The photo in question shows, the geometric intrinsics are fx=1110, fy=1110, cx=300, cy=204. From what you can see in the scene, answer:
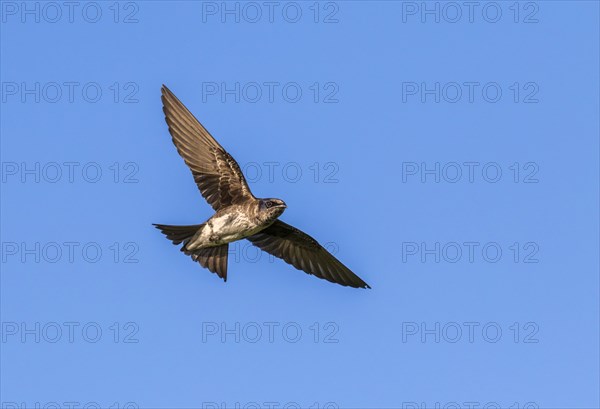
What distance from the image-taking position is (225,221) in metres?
15.4

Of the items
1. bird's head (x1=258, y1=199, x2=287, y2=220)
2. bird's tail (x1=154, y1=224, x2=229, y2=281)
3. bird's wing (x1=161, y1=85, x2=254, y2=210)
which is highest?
bird's wing (x1=161, y1=85, x2=254, y2=210)

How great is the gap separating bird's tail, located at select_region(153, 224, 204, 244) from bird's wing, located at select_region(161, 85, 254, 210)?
1.81 feet

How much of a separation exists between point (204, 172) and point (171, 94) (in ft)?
4.13

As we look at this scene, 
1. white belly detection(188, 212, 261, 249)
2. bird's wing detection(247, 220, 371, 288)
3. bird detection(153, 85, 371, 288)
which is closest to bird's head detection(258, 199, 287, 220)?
bird detection(153, 85, 371, 288)

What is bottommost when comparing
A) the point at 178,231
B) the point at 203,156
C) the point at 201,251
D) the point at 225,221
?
the point at 201,251

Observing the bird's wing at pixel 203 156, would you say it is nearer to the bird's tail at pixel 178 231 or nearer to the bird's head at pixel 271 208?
the bird's tail at pixel 178 231

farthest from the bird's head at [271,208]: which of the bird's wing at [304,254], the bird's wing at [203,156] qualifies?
the bird's wing at [304,254]

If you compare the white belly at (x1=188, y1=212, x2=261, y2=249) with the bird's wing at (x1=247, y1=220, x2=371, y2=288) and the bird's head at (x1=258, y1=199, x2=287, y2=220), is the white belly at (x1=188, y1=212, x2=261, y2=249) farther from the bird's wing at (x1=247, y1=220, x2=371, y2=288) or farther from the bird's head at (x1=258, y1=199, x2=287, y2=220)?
the bird's wing at (x1=247, y1=220, x2=371, y2=288)

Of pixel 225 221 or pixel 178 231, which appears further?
pixel 178 231

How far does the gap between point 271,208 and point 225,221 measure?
2.63 feet

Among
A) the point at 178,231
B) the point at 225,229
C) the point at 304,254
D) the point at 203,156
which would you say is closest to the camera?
the point at 225,229

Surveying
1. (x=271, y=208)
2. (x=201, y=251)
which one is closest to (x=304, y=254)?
(x=201, y=251)

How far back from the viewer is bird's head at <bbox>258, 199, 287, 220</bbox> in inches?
588

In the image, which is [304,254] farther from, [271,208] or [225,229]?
[271,208]
